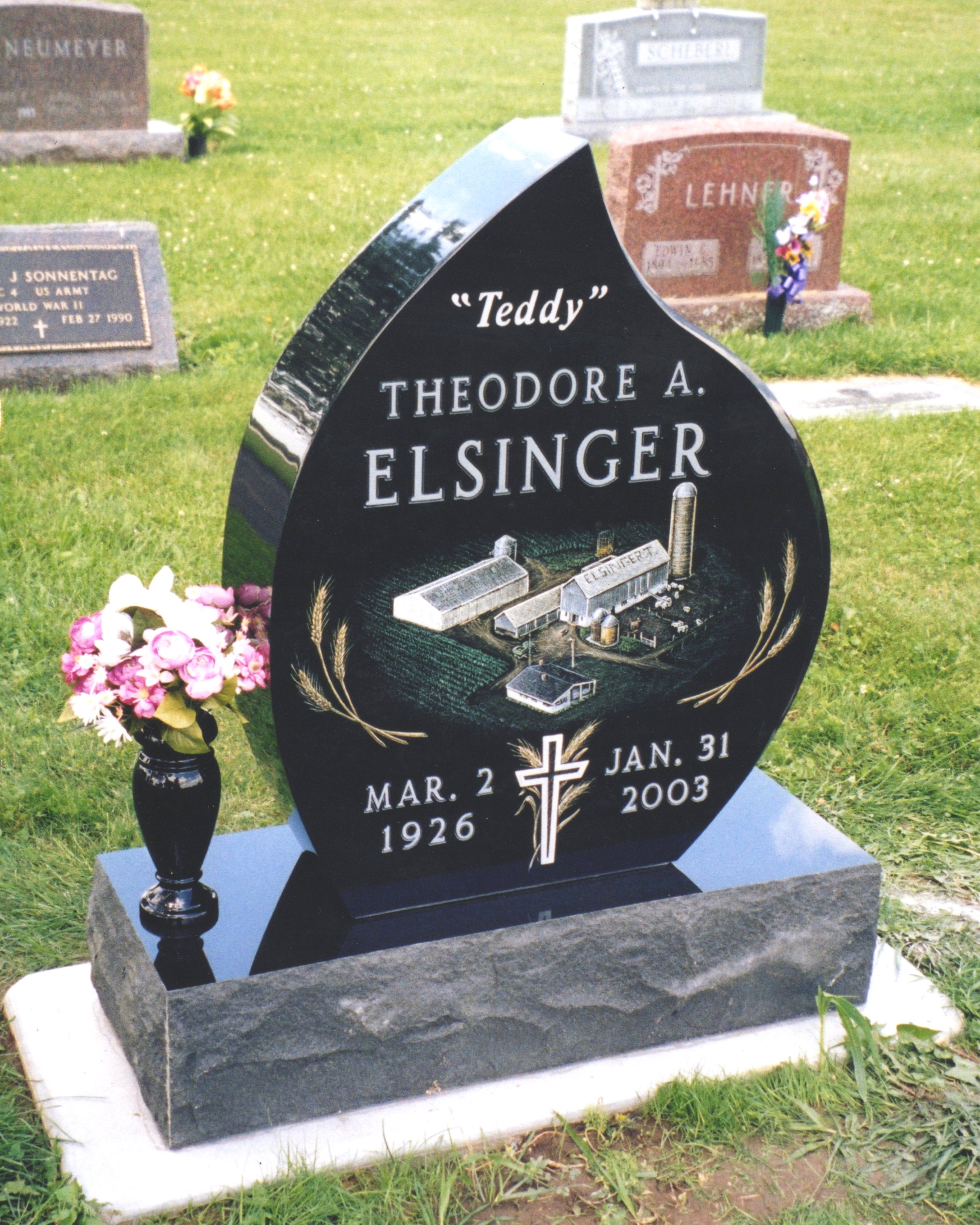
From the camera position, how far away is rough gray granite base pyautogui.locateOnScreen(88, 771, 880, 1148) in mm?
2938

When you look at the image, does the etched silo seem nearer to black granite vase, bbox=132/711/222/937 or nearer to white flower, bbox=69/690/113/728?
black granite vase, bbox=132/711/222/937

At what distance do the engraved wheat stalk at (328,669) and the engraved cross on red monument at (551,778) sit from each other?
1.31 feet

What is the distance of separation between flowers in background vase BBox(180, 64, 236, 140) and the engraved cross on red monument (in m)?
10.2

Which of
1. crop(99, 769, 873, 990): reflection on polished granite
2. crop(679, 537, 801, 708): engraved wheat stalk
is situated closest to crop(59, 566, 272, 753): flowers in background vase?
crop(99, 769, 873, 990): reflection on polished granite

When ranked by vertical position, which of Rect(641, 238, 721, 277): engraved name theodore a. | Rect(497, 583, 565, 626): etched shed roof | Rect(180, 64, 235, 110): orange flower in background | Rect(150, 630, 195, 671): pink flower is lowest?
Rect(641, 238, 721, 277): engraved name theodore a.

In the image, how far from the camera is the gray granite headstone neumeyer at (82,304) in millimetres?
7270

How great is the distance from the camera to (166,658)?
110 inches

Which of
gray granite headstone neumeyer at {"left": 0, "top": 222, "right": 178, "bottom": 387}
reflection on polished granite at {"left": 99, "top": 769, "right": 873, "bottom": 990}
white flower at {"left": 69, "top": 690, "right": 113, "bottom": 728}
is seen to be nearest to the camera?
white flower at {"left": 69, "top": 690, "right": 113, "bottom": 728}

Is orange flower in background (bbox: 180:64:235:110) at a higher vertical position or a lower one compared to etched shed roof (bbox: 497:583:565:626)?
higher

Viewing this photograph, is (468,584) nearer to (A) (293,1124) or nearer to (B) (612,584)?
(B) (612,584)

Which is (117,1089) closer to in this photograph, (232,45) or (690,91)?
(690,91)

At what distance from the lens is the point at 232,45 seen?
18.3 meters

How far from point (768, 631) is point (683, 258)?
5.57 meters

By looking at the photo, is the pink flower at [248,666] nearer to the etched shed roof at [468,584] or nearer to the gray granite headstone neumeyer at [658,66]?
the etched shed roof at [468,584]
